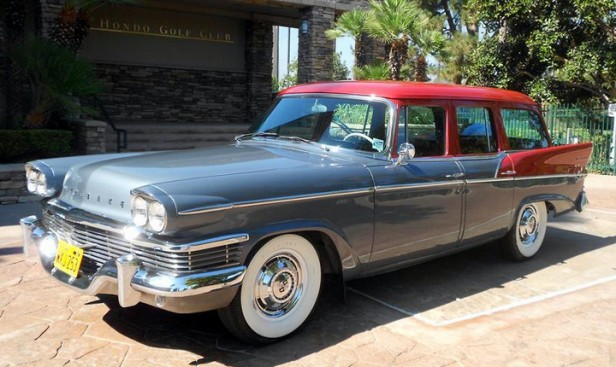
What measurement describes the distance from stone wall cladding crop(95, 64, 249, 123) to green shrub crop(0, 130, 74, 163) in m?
6.39

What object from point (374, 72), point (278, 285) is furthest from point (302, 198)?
point (374, 72)

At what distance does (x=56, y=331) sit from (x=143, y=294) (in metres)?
0.96

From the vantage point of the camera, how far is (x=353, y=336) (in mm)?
3723

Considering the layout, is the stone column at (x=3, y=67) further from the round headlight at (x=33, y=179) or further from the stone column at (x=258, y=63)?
the stone column at (x=258, y=63)

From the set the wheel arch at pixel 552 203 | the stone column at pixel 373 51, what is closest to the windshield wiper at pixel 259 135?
the wheel arch at pixel 552 203

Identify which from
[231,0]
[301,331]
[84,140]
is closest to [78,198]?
[301,331]

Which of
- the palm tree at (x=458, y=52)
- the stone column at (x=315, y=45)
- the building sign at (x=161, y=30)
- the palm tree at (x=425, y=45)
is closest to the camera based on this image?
the stone column at (x=315, y=45)

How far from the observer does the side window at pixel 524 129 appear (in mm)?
5293

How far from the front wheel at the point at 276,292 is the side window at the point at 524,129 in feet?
8.48

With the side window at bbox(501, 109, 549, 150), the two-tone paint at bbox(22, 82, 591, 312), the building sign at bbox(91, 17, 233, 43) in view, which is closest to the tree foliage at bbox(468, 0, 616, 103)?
the building sign at bbox(91, 17, 233, 43)

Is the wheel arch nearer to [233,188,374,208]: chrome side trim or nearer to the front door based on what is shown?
the front door

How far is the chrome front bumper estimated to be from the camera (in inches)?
118

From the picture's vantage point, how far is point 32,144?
9.10 meters

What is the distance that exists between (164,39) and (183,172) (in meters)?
14.1
